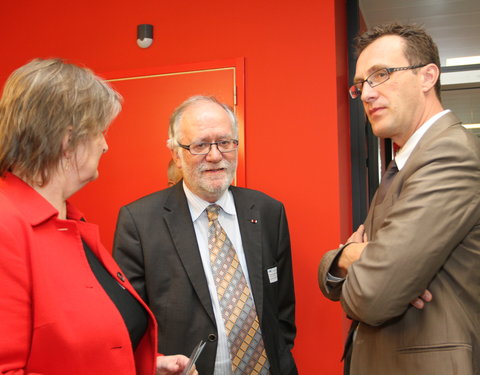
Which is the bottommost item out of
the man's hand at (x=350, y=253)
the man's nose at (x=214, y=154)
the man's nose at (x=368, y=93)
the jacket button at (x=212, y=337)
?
the jacket button at (x=212, y=337)

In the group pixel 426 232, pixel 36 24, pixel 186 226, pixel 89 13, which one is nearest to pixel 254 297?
pixel 186 226

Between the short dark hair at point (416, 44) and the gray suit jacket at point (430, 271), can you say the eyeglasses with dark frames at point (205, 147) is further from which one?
the gray suit jacket at point (430, 271)

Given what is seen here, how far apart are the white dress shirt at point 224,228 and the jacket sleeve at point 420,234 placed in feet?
2.47

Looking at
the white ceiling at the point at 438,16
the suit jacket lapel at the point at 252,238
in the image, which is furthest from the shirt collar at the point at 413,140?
the white ceiling at the point at 438,16

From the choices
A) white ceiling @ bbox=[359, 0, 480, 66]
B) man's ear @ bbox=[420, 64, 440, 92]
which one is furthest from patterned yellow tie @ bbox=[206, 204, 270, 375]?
white ceiling @ bbox=[359, 0, 480, 66]

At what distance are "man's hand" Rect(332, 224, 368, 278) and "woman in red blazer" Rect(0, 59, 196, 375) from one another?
0.73m

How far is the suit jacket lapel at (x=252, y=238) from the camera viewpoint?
2135 mm

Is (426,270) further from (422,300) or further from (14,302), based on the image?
(14,302)

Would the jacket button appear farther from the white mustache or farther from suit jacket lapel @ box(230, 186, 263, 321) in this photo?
the white mustache

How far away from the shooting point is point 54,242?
3.95 feet

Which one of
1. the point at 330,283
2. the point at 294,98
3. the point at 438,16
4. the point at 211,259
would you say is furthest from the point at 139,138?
the point at 438,16

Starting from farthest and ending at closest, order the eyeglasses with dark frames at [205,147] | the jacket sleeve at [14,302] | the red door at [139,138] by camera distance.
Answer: the red door at [139,138] < the eyeglasses with dark frames at [205,147] < the jacket sleeve at [14,302]

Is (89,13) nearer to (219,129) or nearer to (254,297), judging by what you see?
(219,129)

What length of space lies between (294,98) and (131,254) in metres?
1.44
